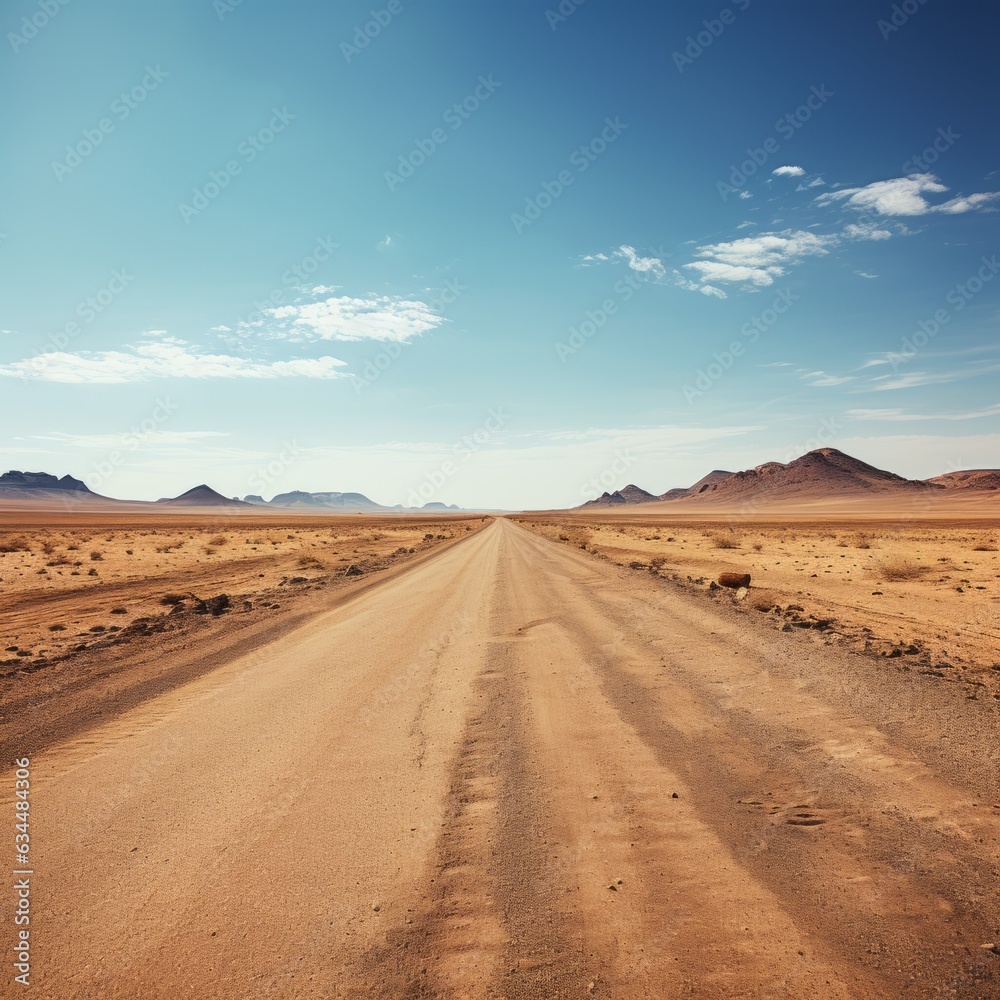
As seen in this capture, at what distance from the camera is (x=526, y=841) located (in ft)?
12.4

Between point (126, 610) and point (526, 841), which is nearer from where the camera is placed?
point (526, 841)

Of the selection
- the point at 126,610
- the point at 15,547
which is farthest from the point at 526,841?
the point at 15,547

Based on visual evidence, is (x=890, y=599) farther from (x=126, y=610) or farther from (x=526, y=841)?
(x=126, y=610)

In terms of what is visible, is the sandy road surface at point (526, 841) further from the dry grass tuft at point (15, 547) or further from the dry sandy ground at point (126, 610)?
the dry grass tuft at point (15, 547)

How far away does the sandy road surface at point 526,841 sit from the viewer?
2781 millimetres

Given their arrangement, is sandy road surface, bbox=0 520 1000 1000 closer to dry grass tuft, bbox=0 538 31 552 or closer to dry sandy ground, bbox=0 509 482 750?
dry sandy ground, bbox=0 509 482 750

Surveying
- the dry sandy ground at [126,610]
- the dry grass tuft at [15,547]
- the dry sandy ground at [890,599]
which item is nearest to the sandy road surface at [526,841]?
the dry sandy ground at [890,599]

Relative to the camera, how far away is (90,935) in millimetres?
3061

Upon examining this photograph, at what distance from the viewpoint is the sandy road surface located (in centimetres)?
278

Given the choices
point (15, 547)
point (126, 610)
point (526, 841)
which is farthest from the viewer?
point (15, 547)

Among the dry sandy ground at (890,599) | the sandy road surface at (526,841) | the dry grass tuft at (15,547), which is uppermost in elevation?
the dry grass tuft at (15,547)

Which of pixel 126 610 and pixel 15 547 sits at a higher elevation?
pixel 15 547

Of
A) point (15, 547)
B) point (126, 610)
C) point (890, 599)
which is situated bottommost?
point (890, 599)

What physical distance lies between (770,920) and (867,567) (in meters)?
20.5
